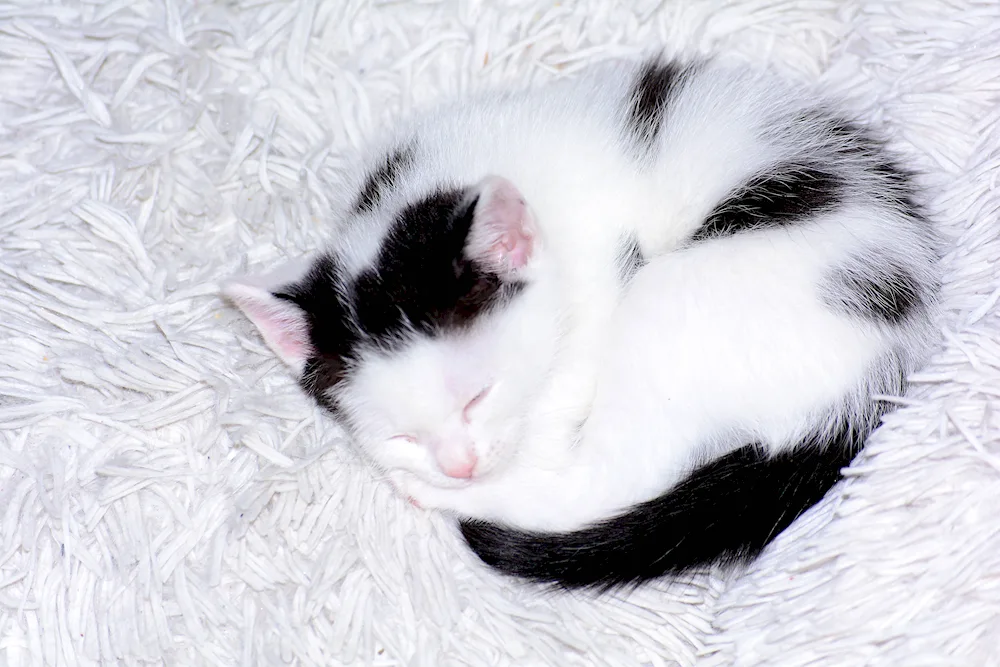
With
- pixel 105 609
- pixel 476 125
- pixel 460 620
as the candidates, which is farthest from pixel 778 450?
pixel 105 609

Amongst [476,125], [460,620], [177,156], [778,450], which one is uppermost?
[177,156]

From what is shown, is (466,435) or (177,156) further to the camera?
(177,156)

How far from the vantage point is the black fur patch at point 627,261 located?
1.73m

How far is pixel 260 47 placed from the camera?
2.20 metres

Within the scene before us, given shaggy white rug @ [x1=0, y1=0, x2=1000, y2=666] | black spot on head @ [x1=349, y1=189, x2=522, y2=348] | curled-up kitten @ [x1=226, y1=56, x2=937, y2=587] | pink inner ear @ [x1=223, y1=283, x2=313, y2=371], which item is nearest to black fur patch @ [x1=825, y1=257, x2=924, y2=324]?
curled-up kitten @ [x1=226, y1=56, x2=937, y2=587]

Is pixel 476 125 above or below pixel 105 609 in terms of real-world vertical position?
above

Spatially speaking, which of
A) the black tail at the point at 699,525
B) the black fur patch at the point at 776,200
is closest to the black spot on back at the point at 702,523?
the black tail at the point at 699,525

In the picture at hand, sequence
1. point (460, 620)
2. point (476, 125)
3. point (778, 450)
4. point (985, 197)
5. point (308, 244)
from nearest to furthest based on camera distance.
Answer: point (778, 450) → point (460, 620) → point (985, 197) → point (476, 125) → point (308, 244)

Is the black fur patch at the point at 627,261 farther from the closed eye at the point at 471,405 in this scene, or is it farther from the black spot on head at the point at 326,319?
the black spot on head at the point at 326,319

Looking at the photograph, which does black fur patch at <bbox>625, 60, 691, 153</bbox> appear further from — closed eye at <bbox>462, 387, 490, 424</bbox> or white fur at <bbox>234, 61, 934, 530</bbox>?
closed eye at <bbox>462, 387, 490, 424</bbox>

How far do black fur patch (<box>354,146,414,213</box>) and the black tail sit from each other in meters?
0.77

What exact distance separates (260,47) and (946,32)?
5.24 feet

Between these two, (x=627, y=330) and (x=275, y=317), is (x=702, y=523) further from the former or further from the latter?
(x=275, y=317)

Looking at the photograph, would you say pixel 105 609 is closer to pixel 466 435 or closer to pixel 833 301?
pixel 466 435
